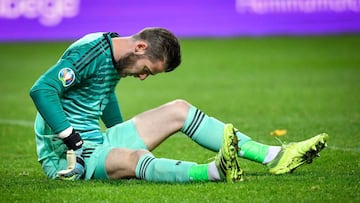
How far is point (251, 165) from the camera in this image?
7285mm

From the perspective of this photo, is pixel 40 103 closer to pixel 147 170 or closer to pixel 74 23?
pixel 147 170

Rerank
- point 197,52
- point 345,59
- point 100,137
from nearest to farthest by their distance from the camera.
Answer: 1. point 100,137
2. point 345,59
3. point 197,52

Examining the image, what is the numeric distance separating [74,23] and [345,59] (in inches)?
236

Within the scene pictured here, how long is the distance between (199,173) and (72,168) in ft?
2.86

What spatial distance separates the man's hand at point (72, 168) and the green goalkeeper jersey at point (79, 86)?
0.20 meters

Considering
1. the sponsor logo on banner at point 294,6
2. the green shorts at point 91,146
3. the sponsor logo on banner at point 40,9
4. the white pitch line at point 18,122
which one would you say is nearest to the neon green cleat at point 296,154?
the green shorts at point 91,146

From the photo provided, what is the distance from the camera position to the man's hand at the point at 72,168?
618cm

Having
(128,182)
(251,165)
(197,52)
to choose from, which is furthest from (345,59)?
(128,182)

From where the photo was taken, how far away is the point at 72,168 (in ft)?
20.4

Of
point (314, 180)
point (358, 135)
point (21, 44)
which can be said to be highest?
point (314, 180)

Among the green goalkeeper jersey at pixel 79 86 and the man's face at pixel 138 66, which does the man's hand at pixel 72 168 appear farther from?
the man's face at pixel 138 66

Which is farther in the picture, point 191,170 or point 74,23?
point 74,23

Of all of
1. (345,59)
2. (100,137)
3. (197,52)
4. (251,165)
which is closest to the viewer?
(100,137)

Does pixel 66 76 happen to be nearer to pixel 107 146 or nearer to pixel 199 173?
pixel 107 146
